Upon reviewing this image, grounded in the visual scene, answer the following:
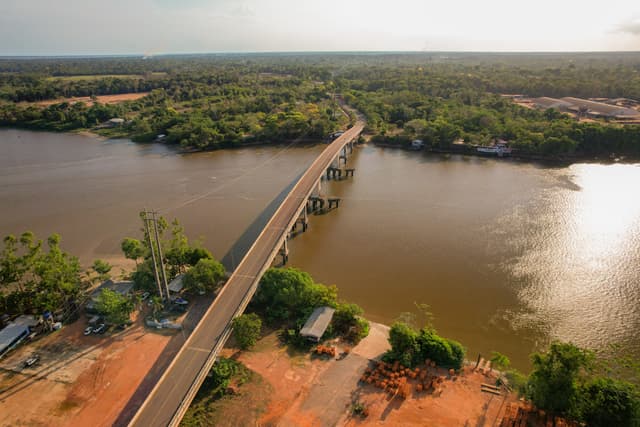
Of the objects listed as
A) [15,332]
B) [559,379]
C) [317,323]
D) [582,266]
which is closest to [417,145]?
[582,266]

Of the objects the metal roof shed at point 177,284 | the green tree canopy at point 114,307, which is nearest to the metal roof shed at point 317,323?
the metal roof shed at point 177,284

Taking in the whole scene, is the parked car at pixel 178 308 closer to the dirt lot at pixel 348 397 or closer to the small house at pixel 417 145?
the dirt lot at pixel 348 397

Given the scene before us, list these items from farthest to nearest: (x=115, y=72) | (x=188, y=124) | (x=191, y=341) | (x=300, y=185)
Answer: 1. (x=115, y=72)
2. (x=188, y=124)
3. (x=300, y=185)
4. (x=191, y=341)

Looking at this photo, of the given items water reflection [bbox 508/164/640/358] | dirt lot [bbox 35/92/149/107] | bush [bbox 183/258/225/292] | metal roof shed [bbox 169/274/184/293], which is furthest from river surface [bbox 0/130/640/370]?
dirt lot [bbox 35/92/149/107]

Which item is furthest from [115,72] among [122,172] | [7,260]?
[7,260]

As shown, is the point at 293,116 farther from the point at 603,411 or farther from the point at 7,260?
the point at 603,411

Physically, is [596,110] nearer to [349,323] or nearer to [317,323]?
[349,323]

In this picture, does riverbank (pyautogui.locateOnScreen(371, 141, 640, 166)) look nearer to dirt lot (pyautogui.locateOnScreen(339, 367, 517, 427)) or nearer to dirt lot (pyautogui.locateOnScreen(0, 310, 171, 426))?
dirt lot (pyautogui.locateOnScreen(339, 367, 517, 427))
